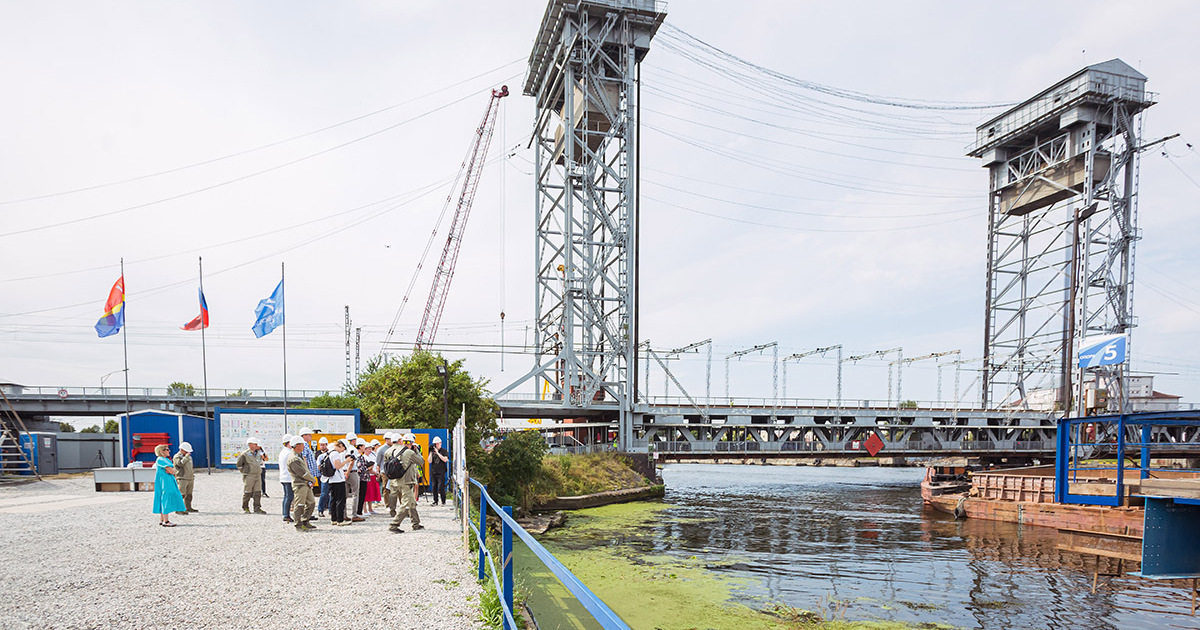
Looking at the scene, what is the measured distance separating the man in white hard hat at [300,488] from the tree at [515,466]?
15.6 m

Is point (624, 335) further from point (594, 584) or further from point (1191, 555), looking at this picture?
point (1191, 555)

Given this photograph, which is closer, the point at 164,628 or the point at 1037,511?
the point at 164,628

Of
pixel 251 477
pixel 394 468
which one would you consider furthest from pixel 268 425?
pixel 394 468

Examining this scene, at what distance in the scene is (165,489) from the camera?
15164 mm

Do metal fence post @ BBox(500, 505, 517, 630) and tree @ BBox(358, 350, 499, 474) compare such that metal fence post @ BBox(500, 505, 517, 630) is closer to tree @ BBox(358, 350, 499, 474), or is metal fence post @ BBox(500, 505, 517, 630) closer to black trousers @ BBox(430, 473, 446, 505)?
black trousers @ BBox(430, 473, 446, 505)

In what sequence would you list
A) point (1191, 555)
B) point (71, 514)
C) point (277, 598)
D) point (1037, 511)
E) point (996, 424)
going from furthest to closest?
point (996, 424) < point (1037, 511) < point (71, 514) < point (1191, 555) < point (277, 598)

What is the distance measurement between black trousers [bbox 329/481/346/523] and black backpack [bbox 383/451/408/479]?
202 cm

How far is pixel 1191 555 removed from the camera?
15.6 metres

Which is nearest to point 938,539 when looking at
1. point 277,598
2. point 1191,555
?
point 1191,555

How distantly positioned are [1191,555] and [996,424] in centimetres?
5902

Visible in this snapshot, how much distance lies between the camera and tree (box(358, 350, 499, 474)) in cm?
2950

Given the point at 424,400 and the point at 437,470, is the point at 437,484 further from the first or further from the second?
the point at 424,400

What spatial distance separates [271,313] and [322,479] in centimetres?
2208

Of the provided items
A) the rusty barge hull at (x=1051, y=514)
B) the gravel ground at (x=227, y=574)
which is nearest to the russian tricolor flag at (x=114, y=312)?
the gravel ground at (x=227, y=574)
